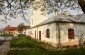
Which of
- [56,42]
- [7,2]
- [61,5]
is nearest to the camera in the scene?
[7,2]

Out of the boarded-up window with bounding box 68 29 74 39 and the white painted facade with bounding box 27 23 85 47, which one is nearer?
the white painted facade with bounding box 27 23 85 47

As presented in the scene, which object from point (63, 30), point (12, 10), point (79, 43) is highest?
point (12, 10)

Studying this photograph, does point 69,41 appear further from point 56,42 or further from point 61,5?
point 61,5

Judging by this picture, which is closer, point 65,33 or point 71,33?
point 65,33

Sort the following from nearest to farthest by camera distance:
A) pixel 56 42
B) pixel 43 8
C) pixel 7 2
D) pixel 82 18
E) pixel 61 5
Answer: pixel 7 2
pixel 61 5
pixel 43 8
pixel 56 42
pixel 82 18

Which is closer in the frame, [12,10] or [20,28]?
[12,10]

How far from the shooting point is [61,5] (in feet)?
46.6

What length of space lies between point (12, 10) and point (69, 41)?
14446mm

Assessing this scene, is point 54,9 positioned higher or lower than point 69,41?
higher

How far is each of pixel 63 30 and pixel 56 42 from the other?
1.93m

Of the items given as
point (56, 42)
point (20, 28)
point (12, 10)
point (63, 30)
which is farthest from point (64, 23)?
point (20, 28)

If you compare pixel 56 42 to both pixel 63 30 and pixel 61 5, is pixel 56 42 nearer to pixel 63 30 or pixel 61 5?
pixel 63 30

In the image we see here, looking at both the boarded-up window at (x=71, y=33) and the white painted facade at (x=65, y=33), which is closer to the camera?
the white painted facade at (x=65, y=33)

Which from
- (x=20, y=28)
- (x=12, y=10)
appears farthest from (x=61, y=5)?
(x=20, y=28)
